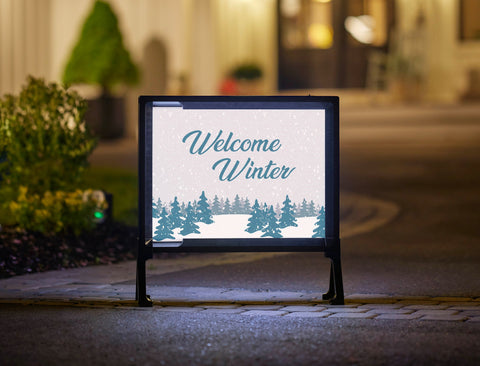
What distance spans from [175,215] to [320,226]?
95 cm

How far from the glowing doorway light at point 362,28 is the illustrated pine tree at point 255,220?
863 inches

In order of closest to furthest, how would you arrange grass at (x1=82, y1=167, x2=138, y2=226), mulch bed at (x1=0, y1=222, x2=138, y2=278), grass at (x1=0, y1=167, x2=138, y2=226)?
mulch bed at (x1=0, y1=222, x2=138, y2=278) → grass at (x1=0, y1=167, x2=138, y2=226) → grass at (x1=82, y1=167, x2=138, y2=226)

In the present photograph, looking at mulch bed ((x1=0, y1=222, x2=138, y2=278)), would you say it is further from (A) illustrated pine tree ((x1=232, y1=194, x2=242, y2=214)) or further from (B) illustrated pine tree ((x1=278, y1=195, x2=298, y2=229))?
(B) illustrated pine tree ((x1=278, y1=195, x2=298, y2=229))

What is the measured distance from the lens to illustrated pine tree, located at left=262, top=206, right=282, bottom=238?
279 inches

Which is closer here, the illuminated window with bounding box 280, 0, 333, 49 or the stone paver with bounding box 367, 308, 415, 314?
the stone paver with bounding box 367, 308, 415, 314

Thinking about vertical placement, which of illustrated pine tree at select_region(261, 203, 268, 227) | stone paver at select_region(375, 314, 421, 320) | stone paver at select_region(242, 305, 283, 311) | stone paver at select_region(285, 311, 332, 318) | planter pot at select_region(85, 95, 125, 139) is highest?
planter pot at select_region(85, 95, 125, 139)

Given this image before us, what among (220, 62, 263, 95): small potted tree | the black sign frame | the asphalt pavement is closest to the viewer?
the asphalt pavement

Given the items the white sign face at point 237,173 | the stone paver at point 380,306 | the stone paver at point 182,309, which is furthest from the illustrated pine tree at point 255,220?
the stone paver at point 380,306

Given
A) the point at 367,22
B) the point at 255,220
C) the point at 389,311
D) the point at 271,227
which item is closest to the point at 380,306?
the point at 389,311

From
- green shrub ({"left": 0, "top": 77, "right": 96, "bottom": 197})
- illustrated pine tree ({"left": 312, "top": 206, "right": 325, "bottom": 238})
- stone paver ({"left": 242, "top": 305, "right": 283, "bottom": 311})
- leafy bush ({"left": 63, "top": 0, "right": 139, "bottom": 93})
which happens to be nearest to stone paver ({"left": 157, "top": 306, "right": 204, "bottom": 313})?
stone paver ({"left": 242, "top": 305, "right": 283, "bottom": 311})

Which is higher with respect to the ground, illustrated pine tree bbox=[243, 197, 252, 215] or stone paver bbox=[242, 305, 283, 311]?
illustrated pine tree bbox=[243, 197, 252, 215]

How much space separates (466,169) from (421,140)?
337 centimetres

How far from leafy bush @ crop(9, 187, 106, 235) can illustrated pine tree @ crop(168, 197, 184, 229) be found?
2.45m

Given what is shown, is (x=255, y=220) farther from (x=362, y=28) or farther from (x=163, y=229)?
(x=362, y=28)
